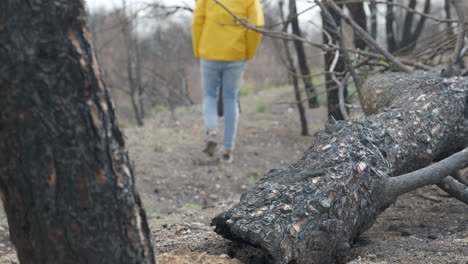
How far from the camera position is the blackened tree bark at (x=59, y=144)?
4.36ft

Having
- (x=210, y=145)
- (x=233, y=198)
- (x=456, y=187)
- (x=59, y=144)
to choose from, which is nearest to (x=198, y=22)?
(x=210, y=145)

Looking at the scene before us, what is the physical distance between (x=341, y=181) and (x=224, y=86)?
334 cm

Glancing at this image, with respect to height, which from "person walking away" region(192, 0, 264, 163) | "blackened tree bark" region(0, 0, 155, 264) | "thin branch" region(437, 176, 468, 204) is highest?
"person walking away" region(192, 0, 264, 163)

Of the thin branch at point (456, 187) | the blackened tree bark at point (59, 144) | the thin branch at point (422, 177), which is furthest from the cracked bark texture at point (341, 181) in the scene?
the blackened tree bark at point (59, 144)

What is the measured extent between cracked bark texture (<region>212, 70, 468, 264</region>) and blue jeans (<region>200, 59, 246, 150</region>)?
2590mm

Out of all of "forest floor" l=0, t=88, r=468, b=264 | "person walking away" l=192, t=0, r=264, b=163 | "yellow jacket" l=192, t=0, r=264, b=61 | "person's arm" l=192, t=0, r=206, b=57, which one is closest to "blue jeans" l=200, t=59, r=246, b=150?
"person walking away" l=192, t=0, r=264, b=163

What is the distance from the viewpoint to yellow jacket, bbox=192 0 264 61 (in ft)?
17.1

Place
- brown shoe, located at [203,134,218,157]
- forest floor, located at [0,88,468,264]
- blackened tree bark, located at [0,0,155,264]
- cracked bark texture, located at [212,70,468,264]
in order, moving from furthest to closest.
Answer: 1. brown shoe, located at [203,134,218,157]
2. forest floor, located at [0,88,468,264]
3. cracked bark texture, located at [212,70,468,264]
4. blackened tree bark, located at [0,0,155,264]

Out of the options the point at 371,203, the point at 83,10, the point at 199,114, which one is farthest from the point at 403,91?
the point at 199,114

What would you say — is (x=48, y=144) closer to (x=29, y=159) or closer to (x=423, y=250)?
(x=29, y=159)

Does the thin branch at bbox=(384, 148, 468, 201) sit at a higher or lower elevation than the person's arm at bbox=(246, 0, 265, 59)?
lower

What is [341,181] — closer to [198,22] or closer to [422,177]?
[422,177]

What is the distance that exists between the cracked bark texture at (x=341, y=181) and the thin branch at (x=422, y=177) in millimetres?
38

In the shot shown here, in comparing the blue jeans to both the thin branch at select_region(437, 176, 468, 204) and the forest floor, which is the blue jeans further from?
the thin branch at select_region(437, 176, 468, 204)
